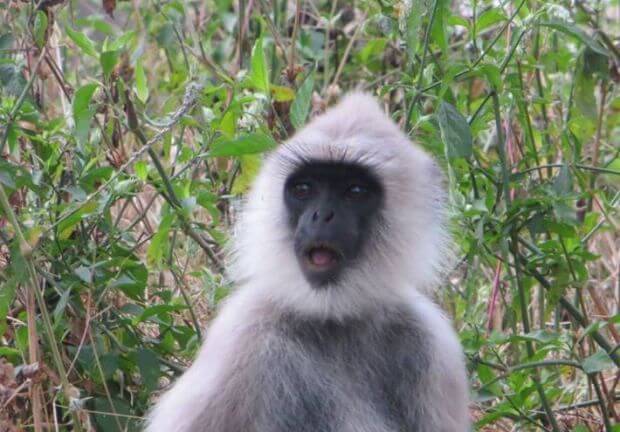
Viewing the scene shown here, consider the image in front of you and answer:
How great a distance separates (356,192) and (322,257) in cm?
22

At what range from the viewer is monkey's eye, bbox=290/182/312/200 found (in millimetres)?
3102

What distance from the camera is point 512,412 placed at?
3639 millimetres

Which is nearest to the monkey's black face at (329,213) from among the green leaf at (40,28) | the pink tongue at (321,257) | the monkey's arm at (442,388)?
the pink tongue at (321,257)

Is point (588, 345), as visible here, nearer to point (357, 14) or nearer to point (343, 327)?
point (343, 327)

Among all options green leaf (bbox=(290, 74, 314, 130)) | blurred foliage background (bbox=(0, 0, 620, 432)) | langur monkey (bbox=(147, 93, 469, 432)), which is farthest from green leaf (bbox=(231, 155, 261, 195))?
langur monkey (bbox=(147, 93, 469, 432))

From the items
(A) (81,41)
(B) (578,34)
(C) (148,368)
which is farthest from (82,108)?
(B) (578,34)

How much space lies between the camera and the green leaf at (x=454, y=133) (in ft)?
10.6

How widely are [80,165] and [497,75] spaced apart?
1300 millimetres

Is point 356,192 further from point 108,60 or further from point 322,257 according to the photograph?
point 108,60

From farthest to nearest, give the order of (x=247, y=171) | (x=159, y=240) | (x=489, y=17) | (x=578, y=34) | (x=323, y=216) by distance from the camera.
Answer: (x=247, y=171), (x=489, y=17), (x=159, y=240), (x=578, y=34), (x=323, y=216)

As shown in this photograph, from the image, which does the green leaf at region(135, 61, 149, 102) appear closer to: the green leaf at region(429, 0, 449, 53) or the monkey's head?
the monkey's head

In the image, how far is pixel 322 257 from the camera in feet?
9.82

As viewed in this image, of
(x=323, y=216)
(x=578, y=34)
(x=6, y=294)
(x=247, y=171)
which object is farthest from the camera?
(x=247, y=171)

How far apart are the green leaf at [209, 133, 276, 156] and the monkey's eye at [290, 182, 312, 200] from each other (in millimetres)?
259
